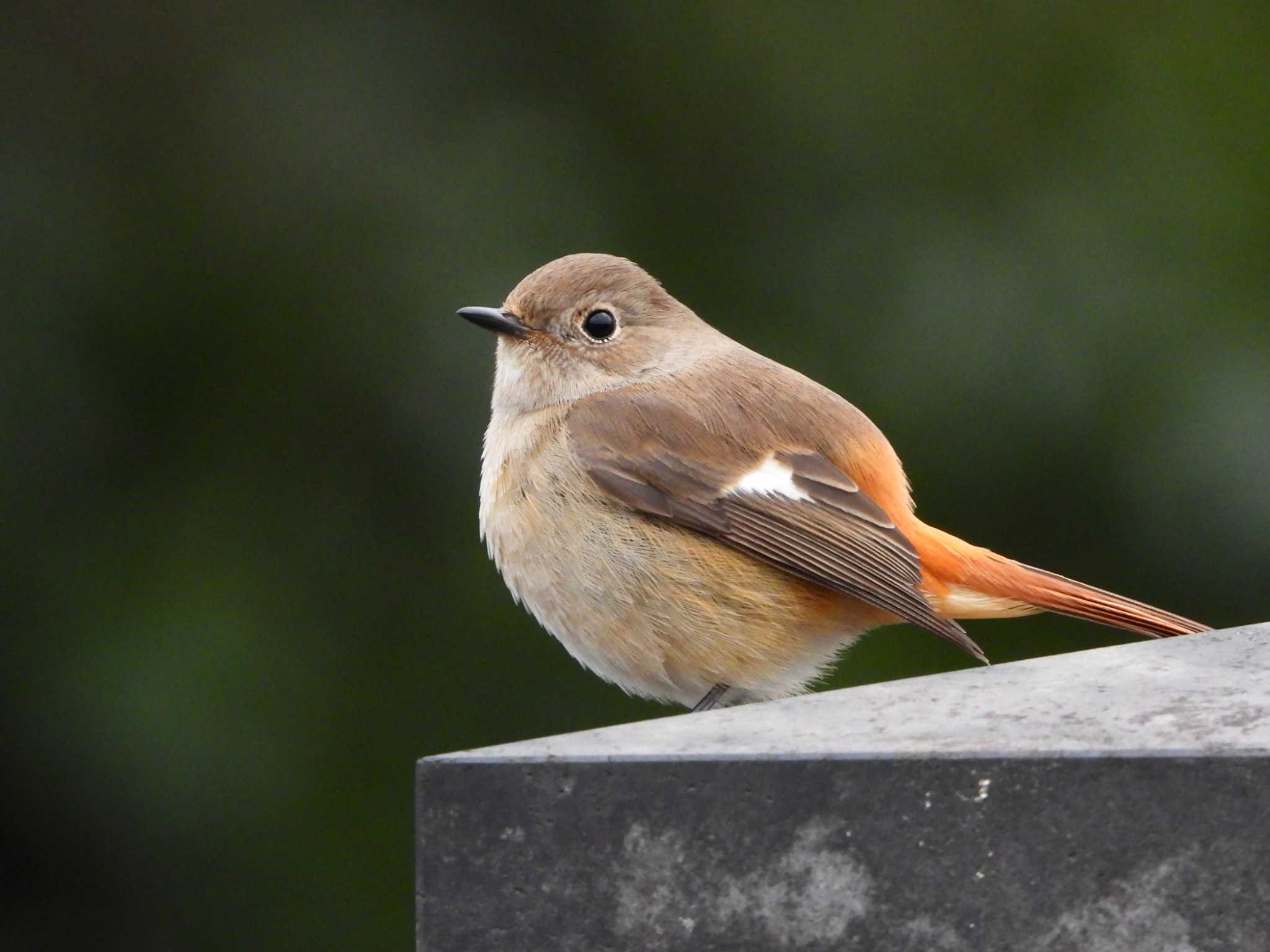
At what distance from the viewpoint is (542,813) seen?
1560 mm

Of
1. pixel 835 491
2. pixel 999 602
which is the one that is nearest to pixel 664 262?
pixel 835 491

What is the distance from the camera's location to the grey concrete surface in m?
1.46

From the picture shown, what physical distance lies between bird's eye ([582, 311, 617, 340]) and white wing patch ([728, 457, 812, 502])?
1.93 feet

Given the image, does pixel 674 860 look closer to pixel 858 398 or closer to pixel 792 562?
pixel 792 562

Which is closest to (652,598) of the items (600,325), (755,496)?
(755,496)

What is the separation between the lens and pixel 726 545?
3.34m

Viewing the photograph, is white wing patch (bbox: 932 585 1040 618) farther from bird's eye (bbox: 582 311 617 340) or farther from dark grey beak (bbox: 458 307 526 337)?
dark grey beak (bbox: 458 307 526 337)

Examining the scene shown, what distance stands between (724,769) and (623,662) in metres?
1.76

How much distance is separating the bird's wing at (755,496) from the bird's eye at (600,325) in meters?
0.31

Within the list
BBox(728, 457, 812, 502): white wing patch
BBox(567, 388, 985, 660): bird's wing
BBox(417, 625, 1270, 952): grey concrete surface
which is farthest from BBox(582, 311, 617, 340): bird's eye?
BBox(417, 625, 1270, 952): grey concrete surface

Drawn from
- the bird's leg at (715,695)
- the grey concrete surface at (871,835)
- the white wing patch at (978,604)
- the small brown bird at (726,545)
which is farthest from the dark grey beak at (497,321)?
the grey concrete surface at (871,835)

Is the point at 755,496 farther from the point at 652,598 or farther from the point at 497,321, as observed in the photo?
the point at 497,321

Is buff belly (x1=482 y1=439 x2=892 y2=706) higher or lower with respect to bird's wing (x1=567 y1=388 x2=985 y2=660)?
lower

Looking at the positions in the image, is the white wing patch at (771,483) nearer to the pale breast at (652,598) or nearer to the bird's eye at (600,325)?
the pale breast at (652,598)
